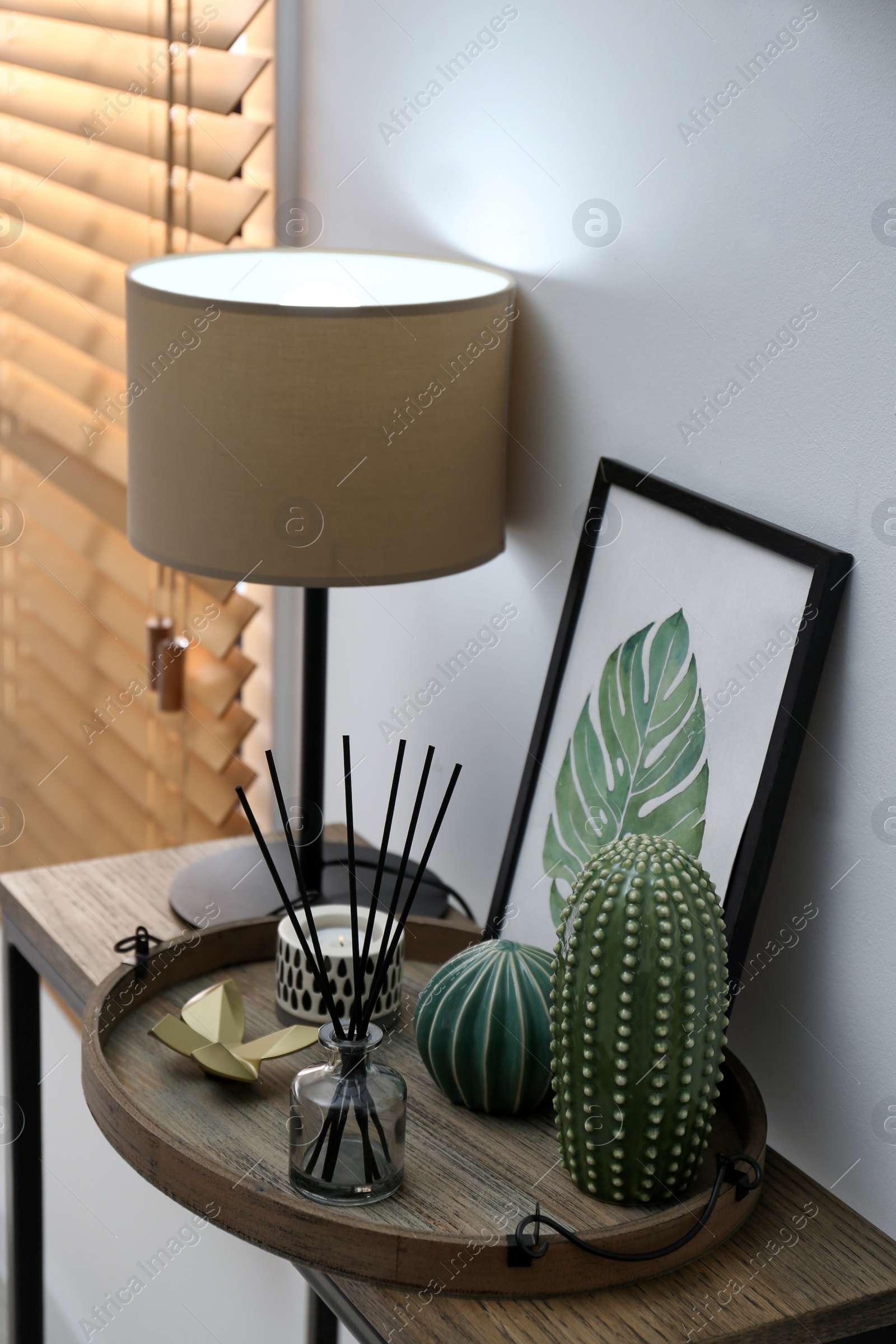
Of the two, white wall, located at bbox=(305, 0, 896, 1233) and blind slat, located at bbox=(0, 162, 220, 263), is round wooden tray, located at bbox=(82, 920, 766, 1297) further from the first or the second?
blind slat, located at bbox=(0, 162, 220, 263)

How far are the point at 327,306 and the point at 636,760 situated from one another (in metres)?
0.49

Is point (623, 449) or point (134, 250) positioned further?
point (134, 250)

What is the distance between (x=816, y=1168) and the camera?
0.95 metres

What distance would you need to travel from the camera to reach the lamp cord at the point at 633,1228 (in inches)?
30.8

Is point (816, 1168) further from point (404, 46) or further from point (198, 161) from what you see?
point (198, 161)

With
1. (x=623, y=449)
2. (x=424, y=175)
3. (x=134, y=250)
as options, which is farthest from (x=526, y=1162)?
(x=134, y=250)

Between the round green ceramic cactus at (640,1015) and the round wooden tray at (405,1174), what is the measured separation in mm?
38

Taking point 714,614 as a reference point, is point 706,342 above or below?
above

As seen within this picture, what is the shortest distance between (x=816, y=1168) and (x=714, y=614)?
39 cm

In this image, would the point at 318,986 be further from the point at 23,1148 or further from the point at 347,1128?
the point at 23,1148

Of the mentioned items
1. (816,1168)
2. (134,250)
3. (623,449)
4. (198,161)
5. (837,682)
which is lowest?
(816,1168)

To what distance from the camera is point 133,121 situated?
170cm

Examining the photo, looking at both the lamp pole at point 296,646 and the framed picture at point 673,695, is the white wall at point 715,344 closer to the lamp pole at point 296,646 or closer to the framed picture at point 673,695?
the framed picture at point 673,695

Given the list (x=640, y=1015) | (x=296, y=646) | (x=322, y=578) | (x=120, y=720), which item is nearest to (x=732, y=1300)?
(x=640, y=1015)
